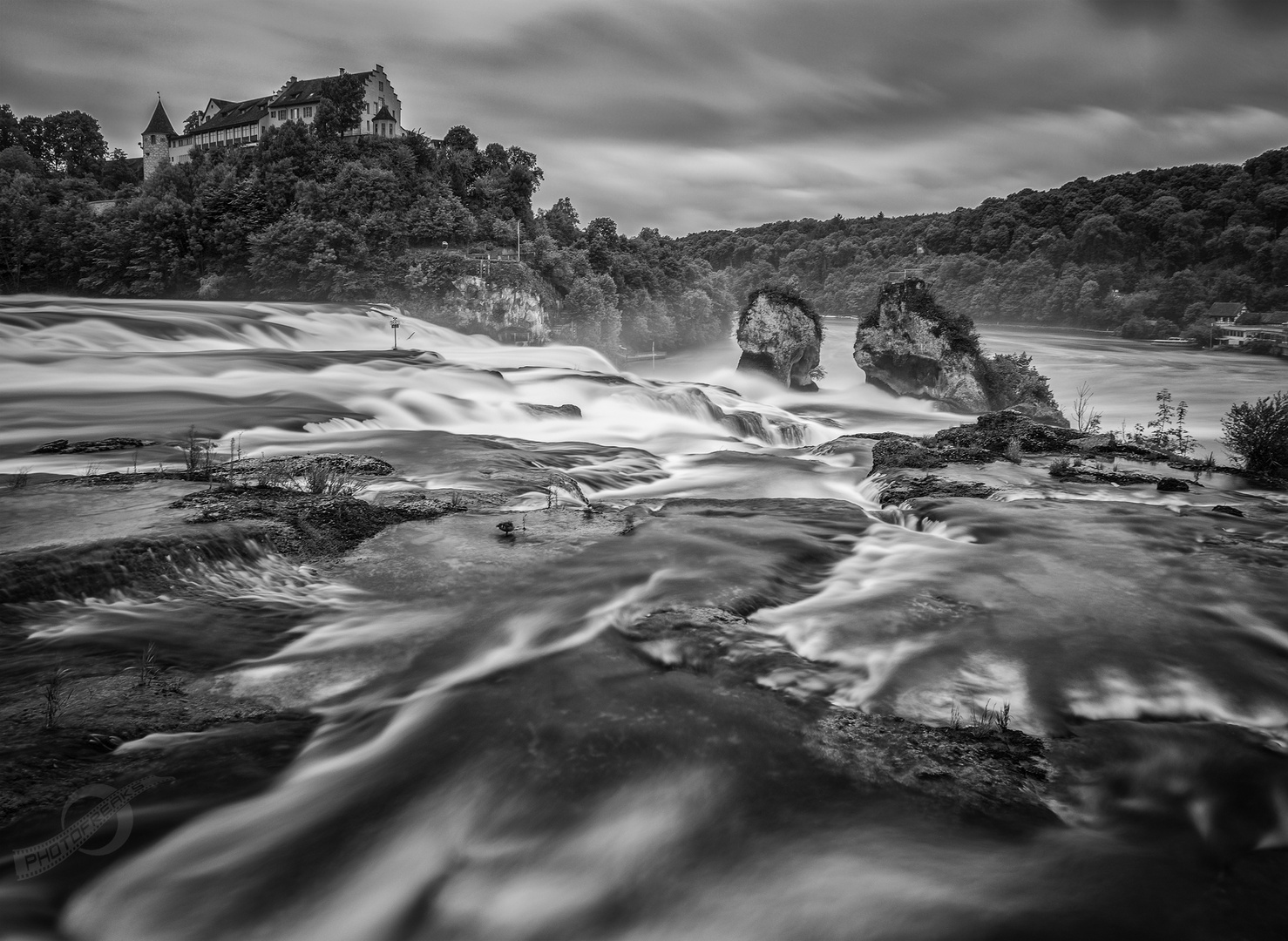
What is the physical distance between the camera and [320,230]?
4328cm

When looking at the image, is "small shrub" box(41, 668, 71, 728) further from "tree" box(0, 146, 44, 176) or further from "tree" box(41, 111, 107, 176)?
"tree" box(41, 111, 107, 176)

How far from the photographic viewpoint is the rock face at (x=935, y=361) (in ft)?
115

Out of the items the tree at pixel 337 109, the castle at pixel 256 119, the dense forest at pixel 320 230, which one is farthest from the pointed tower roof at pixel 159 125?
the tree at pixel 337 109

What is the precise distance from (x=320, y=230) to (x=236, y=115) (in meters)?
39.7

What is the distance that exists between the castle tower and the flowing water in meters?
77.8

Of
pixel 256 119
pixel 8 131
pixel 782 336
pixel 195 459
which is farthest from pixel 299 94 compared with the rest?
pixel 195 459

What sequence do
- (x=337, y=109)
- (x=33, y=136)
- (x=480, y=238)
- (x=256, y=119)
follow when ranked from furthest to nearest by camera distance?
(x=33, y=136) < (x=256, y=119) < (x=337, y=109) < (x=480, y=238)

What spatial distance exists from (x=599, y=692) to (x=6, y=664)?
3828 millimetres

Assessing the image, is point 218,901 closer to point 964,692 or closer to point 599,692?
point 599,692

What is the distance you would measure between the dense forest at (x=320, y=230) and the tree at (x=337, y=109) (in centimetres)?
12

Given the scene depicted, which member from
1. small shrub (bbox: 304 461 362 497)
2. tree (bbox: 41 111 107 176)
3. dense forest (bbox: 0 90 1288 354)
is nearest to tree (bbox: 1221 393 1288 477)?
small shrub (bbox: 304 461 362 497)

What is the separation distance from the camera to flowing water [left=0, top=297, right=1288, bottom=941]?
12.0 ft

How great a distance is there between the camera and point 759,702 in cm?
526

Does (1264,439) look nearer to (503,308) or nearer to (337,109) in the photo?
(503,308)
